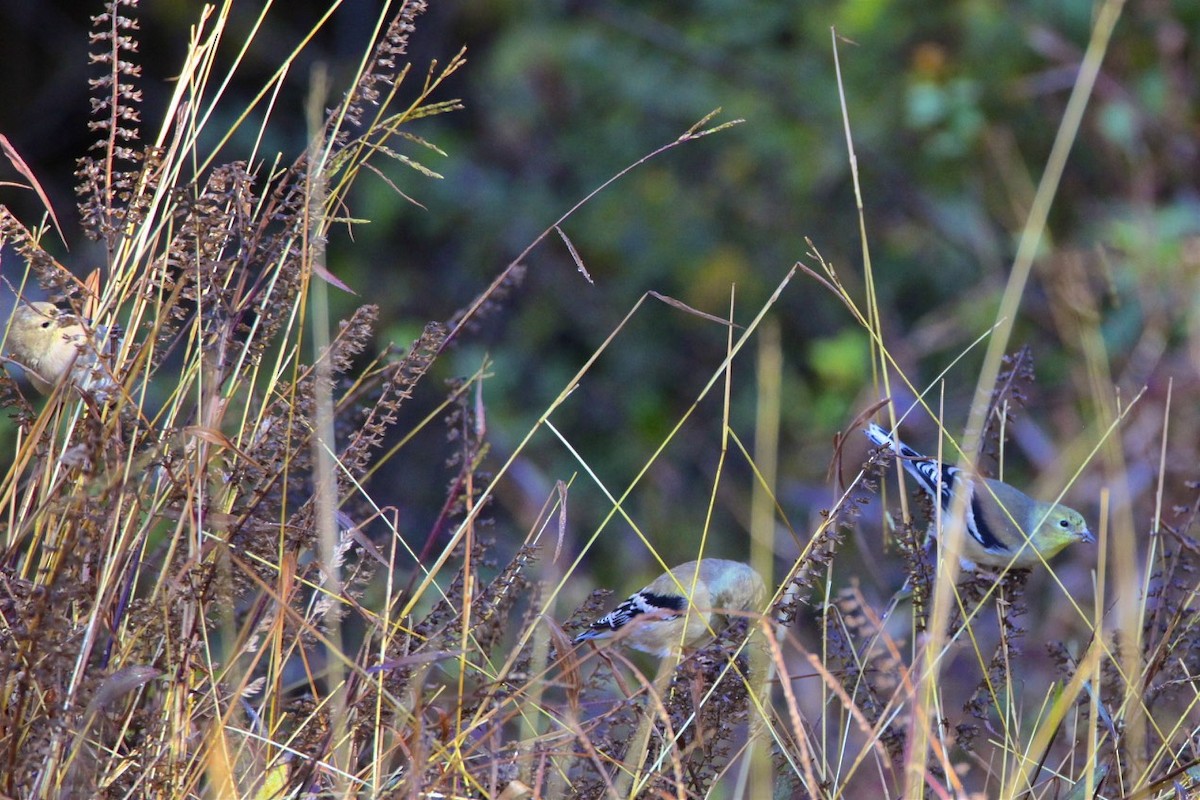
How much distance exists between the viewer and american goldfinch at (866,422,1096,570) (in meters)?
2.80

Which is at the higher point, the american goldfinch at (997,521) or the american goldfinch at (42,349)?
the american goldfinch at (42,349)

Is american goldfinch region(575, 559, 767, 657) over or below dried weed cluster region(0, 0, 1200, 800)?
below

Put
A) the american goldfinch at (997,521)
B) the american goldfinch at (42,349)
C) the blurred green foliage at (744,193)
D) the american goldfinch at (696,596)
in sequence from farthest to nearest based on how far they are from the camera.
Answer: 1. the blurred green foliage at (744,193)
2. the american goldfinch at (696,596)
3. the american goldfinch at (997,521)
4. the american goldfinch at (42,349)

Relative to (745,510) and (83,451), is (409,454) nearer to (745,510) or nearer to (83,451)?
(745,510)

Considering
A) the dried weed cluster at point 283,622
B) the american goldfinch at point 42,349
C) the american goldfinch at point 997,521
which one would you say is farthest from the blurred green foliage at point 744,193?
the dried weed cluster at point 283,622

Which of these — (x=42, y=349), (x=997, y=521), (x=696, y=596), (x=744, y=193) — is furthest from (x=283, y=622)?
(x=744, y=193)

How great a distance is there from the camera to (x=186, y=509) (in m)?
1.88

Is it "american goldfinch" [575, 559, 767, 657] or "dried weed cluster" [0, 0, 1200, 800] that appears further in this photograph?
"american goldfinch" [575, 559, 767, 657]

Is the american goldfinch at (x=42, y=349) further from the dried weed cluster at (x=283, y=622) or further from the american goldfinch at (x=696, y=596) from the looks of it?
the american goldfinch at (x=696, y=596)

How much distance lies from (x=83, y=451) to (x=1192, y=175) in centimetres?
677

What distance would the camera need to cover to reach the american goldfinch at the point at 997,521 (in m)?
2.80

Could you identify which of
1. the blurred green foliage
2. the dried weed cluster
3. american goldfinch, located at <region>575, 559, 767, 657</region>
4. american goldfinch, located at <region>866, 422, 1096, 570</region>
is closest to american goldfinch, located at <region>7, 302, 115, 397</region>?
the dried weed cluster

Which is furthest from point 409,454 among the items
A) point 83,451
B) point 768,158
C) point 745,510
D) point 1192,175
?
point 83,451

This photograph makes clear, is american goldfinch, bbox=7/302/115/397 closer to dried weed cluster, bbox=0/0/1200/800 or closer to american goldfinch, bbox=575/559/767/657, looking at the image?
dried weed cluster, bbox=0/0/1200/800
